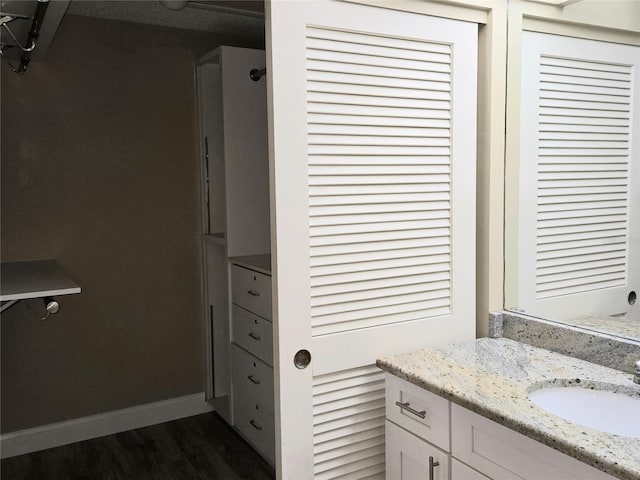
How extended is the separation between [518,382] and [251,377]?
1652mm

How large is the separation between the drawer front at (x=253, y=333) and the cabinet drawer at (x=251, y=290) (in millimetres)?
39

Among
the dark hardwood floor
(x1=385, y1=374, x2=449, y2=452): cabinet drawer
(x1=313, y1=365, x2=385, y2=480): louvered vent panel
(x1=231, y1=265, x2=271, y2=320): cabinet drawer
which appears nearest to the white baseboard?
the dark hardwood floor

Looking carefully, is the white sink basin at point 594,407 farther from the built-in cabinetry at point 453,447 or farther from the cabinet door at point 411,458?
the cabinet door at point 411,458

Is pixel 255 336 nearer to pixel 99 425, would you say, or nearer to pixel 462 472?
pixel 99 425

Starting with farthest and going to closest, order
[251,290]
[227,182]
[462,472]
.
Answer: [227,182] < [251,290] < [462,472]

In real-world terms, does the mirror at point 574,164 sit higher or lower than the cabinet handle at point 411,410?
higher

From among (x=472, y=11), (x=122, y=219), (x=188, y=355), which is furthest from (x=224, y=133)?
(x=472, y=11)

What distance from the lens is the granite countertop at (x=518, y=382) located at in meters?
Answer: 1.16

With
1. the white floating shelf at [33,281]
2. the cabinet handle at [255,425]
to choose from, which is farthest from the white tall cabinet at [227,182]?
the white floating shelf at [33,281]

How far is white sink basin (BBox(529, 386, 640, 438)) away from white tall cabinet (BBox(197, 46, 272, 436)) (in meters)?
1.91

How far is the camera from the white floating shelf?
2.12 m

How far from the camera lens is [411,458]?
65.9 inches

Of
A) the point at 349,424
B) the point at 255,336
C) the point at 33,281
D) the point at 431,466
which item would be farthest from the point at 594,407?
the point at 33,281

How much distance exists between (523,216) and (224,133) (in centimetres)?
172
